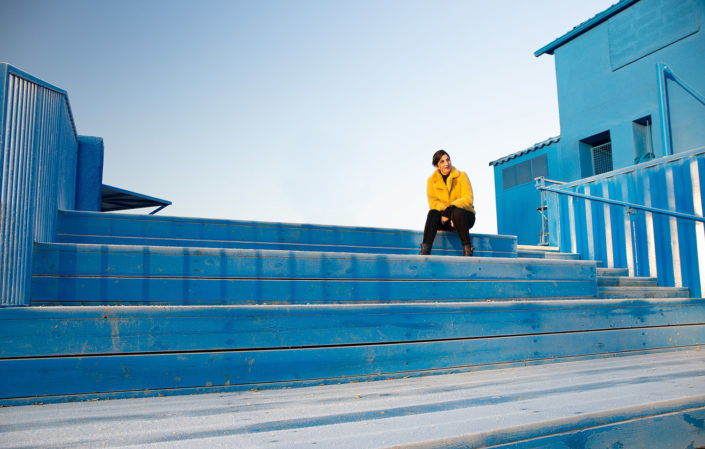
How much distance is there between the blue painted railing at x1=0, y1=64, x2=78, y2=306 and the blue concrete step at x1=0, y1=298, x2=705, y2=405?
36 centimetres

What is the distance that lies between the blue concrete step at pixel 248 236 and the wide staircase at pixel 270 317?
13 millimetres

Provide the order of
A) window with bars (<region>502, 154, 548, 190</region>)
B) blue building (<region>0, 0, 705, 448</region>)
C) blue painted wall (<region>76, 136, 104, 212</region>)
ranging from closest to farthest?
blue building (<region>0, 0, 705, 448</region>) < blue painted wall (<region>76, 136, 104, 212</region>) < window with bars (<region>502, 154, 548, 190</region>)

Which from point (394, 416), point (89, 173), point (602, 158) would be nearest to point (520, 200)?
point (602, 158)

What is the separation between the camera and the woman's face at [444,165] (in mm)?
3574

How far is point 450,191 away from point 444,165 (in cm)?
24

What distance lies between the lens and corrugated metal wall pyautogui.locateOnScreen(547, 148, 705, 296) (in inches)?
137

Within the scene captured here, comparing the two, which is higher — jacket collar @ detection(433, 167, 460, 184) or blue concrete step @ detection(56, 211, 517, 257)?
jacket collar @ detection(433, 167, 460, 184)

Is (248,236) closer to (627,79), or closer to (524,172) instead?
(627,79)

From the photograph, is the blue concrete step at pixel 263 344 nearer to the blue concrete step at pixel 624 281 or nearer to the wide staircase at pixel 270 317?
the wide staircase at pixel 270 317

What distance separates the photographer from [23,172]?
5.73ft

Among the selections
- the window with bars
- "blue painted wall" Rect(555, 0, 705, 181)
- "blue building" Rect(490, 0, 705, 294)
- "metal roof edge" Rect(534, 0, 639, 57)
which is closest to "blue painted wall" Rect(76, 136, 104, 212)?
"blue building" Rect(490, 0, 705, 294)

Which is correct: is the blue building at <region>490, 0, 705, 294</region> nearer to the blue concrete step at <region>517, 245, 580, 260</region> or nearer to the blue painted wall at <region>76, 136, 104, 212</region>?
the blue concrete step at <region>517, 245, 580, 260</region>

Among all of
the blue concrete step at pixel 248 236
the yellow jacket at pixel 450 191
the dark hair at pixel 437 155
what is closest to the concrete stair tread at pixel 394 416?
the blue concrete step at pixel 248 236

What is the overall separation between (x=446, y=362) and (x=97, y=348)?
1.36m
